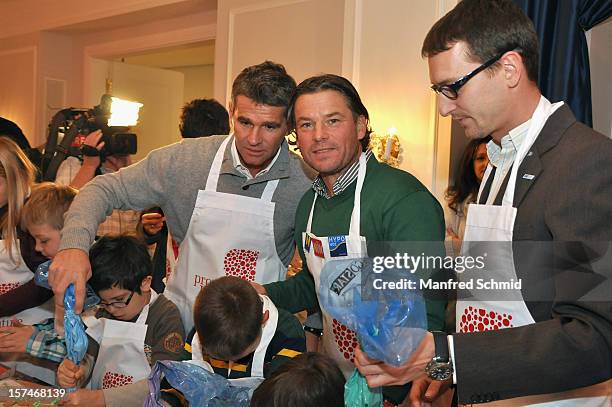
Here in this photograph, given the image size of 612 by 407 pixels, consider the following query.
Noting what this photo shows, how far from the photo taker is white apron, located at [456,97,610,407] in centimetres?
117

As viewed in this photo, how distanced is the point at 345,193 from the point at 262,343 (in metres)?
0.43

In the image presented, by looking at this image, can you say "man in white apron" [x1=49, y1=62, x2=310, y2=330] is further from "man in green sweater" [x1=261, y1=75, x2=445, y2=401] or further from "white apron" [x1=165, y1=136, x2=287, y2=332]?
"man in green sweater" [x1=261, y1=75, x2=445, y2=401]

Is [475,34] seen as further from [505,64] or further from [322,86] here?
[322,86]

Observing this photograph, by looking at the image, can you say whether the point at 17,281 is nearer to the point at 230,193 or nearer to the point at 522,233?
the point at 230,193

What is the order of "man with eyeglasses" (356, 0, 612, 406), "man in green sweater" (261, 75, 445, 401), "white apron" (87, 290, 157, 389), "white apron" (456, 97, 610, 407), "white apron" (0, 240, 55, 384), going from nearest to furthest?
"man with eyeglasses" (356, 0, 612, 406), "white apron" (456, 97, 610, 407), "man in green sweater" (261, 75, 445, 401), "white apron" (87, 290, 157, 389), "white apron" (0, 240, 55, 384)

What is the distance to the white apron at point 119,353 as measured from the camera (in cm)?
197

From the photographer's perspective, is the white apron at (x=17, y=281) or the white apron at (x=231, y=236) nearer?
the white apron at (x=231, y=236)

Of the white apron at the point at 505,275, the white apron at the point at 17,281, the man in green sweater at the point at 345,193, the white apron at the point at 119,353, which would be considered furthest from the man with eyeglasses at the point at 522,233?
the white apron at the point at 17,281

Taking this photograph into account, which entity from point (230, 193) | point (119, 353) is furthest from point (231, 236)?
point (119, 353)

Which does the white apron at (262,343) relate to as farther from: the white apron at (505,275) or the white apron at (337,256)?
the white apron at (505,275)

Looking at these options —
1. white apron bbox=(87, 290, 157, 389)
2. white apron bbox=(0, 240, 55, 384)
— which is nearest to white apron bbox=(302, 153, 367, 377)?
white apron bbox=(87, 290, 157, 389)

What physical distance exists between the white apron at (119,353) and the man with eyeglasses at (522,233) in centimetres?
104

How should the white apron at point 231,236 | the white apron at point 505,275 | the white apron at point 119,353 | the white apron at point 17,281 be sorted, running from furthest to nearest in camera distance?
the white apron at point 17,281, the white apron at point 231,236, the white apron at point 119,353, the white apron at point 505,275

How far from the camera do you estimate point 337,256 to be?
173 centimetres
